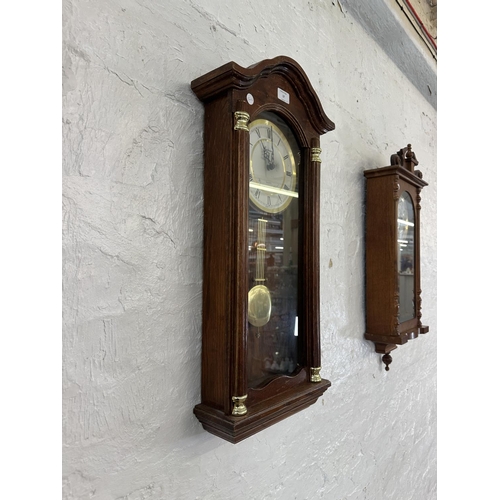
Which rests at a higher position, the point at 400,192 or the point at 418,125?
the point at 418,125

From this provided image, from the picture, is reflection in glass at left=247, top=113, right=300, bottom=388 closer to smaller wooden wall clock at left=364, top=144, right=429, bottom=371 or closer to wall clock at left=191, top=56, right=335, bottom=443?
wall clock at left=191, top=56, right=335, bottom=443

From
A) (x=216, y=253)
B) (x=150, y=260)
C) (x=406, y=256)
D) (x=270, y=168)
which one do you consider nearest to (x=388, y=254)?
(x=406, y=256)

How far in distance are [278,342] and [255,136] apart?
0.48 meters

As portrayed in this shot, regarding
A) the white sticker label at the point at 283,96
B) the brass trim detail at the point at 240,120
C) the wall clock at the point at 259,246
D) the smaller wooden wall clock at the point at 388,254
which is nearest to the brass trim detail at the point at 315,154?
the wall clock at the point at 259,246

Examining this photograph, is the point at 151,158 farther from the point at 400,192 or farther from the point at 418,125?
the point at 418,125

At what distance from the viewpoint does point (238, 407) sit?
2.45 feet

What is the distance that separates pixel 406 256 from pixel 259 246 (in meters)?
0.91

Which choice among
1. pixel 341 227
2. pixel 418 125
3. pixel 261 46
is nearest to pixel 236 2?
pixel 261 46

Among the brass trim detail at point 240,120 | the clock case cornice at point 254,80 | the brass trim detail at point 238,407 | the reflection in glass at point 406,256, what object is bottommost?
the brass trim detail at point 238,407

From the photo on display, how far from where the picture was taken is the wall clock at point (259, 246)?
762 millimetres

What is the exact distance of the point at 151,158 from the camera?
74cm

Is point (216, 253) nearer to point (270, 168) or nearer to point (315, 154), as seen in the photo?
point (270, 168)

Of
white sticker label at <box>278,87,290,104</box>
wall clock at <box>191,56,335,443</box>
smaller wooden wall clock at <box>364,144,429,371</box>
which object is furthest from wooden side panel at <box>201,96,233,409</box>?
smaller wooden wall clock at <box>364,144,429,371</box>

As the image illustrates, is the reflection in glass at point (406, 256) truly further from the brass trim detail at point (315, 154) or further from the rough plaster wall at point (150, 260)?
the brass trim detail at point (315, 154)
